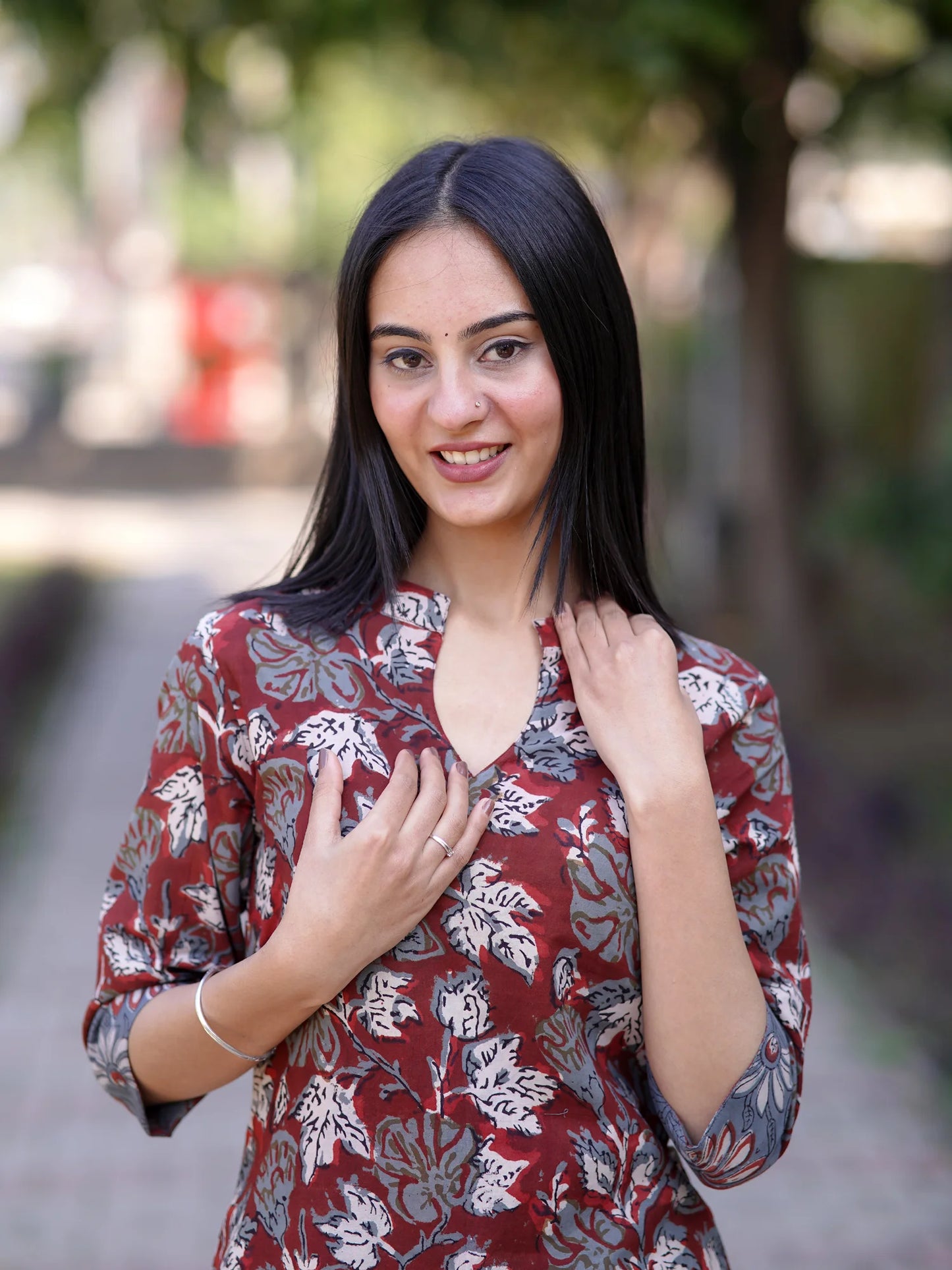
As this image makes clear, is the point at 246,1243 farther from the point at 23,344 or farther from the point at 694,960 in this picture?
the point at 23,344

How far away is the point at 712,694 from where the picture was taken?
158 centimetres

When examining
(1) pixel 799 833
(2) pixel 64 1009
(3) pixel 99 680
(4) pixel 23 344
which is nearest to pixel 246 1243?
(2) pixel 64 1009

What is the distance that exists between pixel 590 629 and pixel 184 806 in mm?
465

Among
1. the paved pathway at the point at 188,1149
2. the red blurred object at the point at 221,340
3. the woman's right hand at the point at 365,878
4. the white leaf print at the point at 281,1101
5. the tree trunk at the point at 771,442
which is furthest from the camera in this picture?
Result: the red blurred object at the point at 221,340

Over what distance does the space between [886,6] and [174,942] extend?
5.22 meters

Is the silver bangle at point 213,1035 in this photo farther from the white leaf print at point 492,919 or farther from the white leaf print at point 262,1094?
the white leaf print at point 492,919

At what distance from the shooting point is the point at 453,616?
1656 mm

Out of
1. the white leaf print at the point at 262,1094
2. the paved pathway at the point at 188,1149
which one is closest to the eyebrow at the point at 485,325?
the white leaf print at the point at 262,1094

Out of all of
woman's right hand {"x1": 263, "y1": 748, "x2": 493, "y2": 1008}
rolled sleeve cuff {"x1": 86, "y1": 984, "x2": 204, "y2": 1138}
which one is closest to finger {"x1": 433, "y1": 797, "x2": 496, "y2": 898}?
woman's right hand {"x1": 263, "y1": 748, "x2": 493, "y2": 1008}

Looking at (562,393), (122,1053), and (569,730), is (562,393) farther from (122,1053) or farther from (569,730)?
(122,1053)

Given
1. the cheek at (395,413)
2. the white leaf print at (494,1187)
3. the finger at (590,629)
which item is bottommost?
the white leaf print at (494,1187)

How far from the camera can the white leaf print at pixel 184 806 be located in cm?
152

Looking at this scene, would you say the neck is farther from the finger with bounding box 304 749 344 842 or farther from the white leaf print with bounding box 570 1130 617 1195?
the white leaf print with bounding box 570 1130 617 1195

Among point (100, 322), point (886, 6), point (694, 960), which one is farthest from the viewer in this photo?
point (100, 322)
